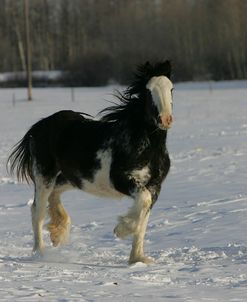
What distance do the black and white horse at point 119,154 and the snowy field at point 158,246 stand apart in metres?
0.44

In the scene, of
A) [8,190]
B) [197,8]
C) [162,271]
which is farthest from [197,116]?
[197,8]

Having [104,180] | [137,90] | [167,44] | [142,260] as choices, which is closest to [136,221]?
[142,260]

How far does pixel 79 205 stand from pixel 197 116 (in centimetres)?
1801

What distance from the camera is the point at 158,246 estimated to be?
7.44m

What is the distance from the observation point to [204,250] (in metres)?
6.88

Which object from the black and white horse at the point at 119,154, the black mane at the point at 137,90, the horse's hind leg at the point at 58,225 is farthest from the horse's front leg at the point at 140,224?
the horse's hind leg at the point at 58,225

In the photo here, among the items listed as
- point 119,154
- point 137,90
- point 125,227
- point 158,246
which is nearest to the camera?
point 125,227

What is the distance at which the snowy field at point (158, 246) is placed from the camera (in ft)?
16.2

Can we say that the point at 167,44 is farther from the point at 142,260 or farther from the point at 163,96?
the point at 142,260

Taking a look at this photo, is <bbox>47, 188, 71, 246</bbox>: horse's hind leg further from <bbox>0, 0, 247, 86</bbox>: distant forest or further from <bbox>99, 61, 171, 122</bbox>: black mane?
<bbox>0, 0, 247, 86</bbox>: distant forest

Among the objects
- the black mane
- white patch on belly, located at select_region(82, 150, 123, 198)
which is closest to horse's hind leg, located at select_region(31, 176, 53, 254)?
white patch on belly, located at select_region(82, 150, 123, 198)

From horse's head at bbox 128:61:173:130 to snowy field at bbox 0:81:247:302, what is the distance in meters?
1.31

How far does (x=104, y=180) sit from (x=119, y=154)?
33cm

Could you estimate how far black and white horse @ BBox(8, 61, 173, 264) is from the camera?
20.9 ft
